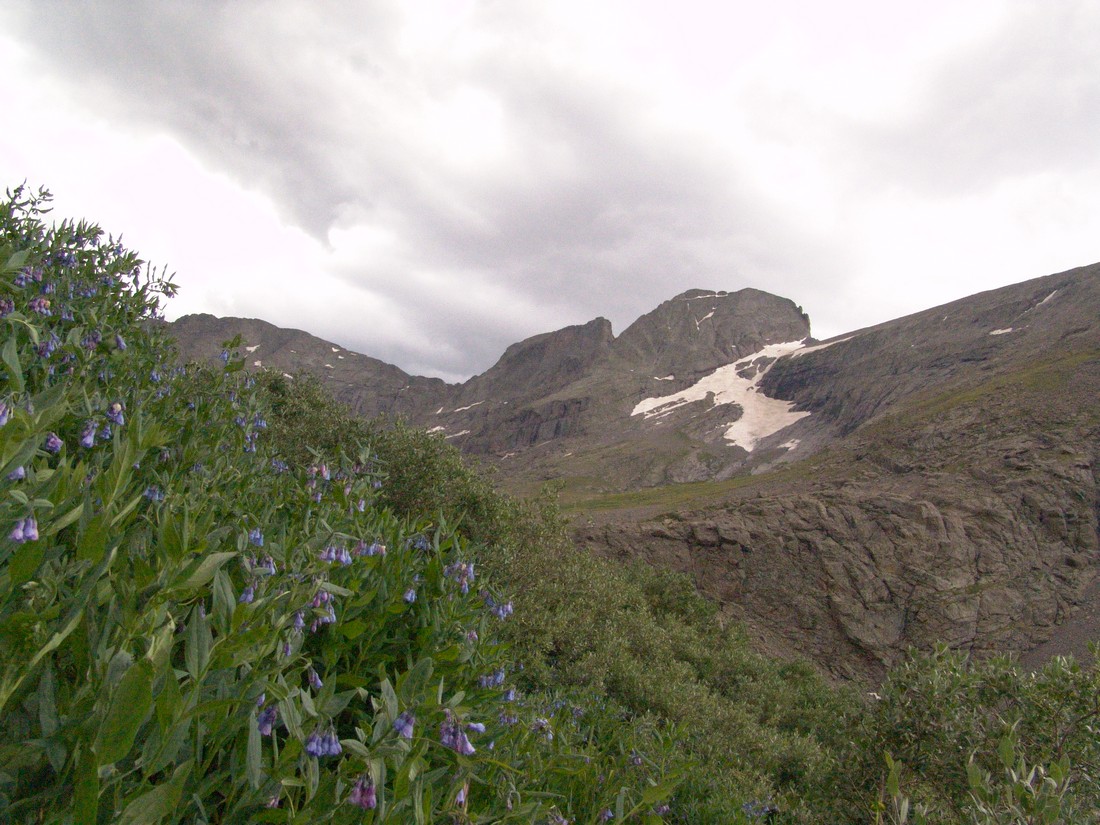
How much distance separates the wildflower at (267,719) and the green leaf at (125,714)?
2.56ft

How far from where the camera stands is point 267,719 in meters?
2.76

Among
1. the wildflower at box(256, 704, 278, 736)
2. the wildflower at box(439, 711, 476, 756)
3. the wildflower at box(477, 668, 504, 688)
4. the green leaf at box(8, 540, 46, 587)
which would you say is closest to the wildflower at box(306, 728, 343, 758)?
the wildflower at box(256, 704, 278, 736)

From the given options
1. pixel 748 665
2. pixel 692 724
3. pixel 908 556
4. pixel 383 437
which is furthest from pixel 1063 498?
pixel 383 437

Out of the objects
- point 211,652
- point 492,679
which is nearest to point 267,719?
point 211,652

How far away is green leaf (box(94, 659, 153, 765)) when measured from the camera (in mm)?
1906

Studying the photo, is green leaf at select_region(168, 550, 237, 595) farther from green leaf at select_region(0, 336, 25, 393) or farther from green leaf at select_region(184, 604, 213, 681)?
green leaf at select_region(0, 336, 25, 393)

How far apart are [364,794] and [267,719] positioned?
1.97ft

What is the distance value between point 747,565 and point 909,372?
424 ft

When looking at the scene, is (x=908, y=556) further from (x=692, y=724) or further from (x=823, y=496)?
(x=692, y=724)

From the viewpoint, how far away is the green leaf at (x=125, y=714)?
1906 mm

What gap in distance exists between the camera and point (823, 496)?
150 feet

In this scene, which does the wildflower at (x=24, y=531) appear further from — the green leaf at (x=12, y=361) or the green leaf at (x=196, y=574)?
the green leaf at (x=12, y=361)

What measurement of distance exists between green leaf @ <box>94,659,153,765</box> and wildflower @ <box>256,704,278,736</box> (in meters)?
0.78

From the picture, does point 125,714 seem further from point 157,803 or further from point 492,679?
point 492,679
